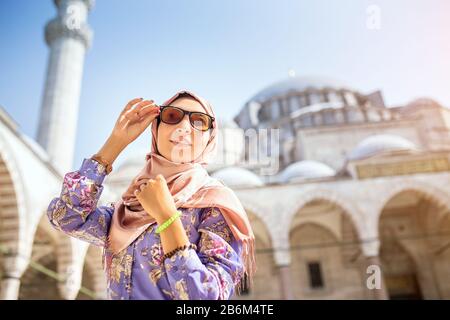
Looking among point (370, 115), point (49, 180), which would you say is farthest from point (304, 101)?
point (49, 180)

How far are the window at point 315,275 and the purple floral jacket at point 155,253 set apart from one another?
446 inches

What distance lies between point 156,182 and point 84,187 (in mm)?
216

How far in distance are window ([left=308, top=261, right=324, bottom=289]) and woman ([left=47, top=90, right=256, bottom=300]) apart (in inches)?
443

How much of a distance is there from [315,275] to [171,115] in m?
11.5

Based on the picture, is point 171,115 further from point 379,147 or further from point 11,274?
point 379,147

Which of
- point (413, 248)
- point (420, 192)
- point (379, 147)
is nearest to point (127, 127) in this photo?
point (420, 192)

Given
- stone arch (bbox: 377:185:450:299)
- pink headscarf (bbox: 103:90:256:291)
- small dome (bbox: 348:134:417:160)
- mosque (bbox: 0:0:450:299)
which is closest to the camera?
pink headscarf (bbox: 103:90:256:291)

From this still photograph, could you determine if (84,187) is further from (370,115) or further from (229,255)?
(370,115)

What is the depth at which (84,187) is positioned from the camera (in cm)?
88

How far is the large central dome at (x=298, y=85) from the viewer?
61.6 ft

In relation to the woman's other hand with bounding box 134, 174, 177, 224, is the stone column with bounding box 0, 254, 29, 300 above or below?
above

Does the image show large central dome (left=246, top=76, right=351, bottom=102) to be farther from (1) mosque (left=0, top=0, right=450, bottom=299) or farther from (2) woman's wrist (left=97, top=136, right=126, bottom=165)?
(2) woman's wrist (left=97, top=136, right=126, bottom=165)

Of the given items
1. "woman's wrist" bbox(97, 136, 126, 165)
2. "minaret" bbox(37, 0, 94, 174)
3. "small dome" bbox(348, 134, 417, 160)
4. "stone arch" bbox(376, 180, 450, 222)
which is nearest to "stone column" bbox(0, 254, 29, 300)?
"minaret" bbox(37, 0, 94, 174)

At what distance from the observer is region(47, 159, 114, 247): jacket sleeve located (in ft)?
2.87
